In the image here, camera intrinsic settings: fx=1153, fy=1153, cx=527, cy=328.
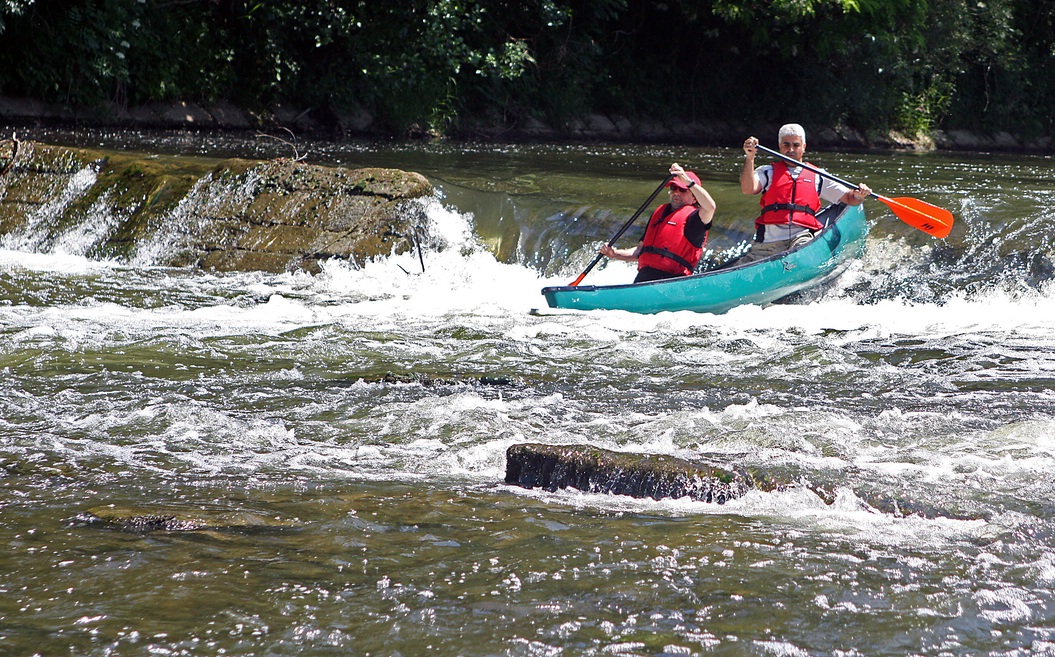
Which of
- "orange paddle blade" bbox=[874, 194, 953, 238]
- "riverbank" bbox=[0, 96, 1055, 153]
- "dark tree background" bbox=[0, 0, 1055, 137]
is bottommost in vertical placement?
"orange paddle blade" bbox=[874, 194, 953, 238]

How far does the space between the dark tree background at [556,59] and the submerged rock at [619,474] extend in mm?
12348

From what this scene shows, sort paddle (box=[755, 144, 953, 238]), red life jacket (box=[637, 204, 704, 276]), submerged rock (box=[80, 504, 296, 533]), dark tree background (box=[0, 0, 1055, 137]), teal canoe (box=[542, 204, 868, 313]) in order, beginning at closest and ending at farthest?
1. submerged rock (box=[80, 504, 296, 533])
2. teal canoe (box=[542, 204, 868, 313])
3. red life jacket (box=[637, 204, 704, 276])
4. paddle (box=[755, 144, 953, 238])
5. dark tree background (box=[0, 0, 1055, 137])

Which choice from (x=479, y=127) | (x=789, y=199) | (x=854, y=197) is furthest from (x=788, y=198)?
(x=479, y=127)

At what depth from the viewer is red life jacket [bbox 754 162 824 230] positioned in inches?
326

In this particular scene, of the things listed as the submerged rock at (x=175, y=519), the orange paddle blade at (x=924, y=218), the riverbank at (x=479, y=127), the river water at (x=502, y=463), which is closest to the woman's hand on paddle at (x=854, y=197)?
the orange paddle blade at (x=924, y=218)

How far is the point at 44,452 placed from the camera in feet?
13.2

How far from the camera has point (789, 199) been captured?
8.30 meters

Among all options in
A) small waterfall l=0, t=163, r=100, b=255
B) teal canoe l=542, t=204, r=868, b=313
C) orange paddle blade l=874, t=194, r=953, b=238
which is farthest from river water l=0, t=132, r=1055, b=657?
small waterfall l=0, t=163, r=100, b=255

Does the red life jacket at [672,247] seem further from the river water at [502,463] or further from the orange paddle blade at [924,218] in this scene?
the orange paddle blade at [924,218]

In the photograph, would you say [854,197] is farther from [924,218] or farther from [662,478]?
[662,478]

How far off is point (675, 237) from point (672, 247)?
71 mm

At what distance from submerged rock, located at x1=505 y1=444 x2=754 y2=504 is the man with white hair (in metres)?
4.70

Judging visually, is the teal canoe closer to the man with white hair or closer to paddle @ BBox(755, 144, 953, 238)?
the man with white hair

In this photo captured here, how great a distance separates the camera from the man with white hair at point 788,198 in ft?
27.0
